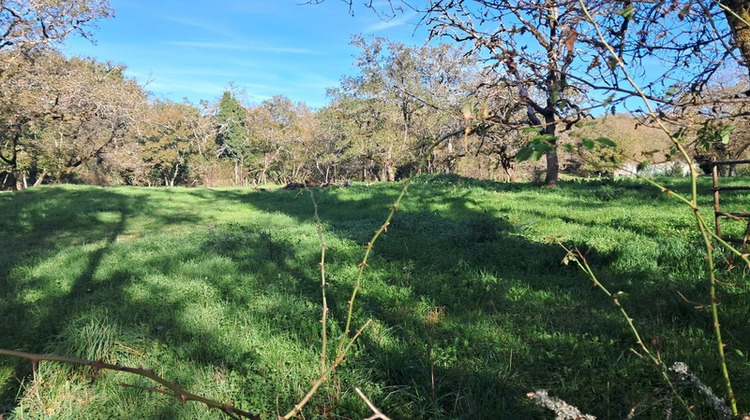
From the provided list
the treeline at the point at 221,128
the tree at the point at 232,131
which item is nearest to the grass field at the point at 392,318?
the treeline at the point at 221,128

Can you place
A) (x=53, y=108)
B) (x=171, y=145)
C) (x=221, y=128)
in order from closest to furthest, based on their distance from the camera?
1. (x=53, y=108)
2. (x=171, y=145)
3. (x=221, y=128)

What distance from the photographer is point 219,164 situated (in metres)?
47.2

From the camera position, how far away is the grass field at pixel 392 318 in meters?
2.77

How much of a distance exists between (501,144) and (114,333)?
3.31 meters

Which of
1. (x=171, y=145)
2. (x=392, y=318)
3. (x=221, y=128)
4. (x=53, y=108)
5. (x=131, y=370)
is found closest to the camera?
(x=131, y=370)

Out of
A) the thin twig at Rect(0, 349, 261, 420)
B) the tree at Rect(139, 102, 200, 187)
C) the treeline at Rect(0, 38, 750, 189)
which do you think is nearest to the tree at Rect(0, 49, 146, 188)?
the treeline at Rect(0, 38, 750, 189)

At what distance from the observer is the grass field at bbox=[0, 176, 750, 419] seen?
9.09ft

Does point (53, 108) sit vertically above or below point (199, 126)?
below

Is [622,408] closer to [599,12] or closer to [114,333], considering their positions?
[599,12]

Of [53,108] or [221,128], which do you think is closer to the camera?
[53,108]

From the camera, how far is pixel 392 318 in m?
4.01

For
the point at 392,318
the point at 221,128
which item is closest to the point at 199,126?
the point at 221,128

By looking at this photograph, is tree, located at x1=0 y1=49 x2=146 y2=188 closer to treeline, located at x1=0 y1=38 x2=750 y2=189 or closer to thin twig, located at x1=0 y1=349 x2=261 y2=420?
treeline, located at x1=0 y1=38 x2=750 y2=189

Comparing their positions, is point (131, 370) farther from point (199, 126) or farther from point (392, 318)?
point (199, 126)
